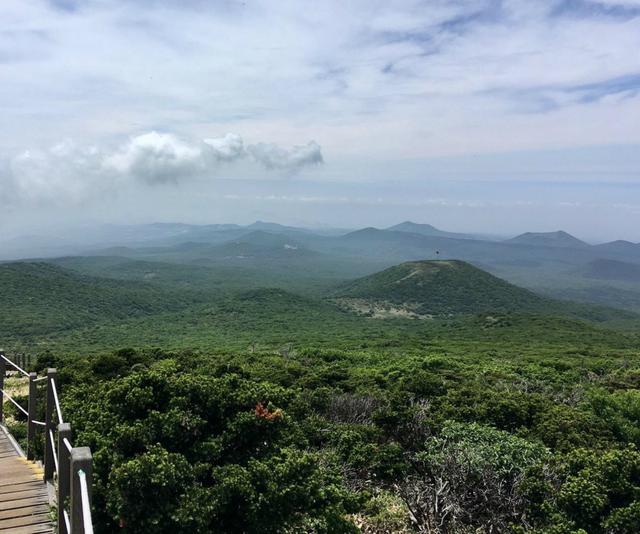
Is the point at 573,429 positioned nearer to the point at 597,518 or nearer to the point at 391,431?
the point at 391,431

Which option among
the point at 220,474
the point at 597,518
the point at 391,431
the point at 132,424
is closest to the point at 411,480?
the point at 391,431

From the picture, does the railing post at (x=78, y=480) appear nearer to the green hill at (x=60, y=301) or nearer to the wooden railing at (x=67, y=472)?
the wooden railing at (x=67, y=472)

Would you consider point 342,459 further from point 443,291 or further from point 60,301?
point 443,291

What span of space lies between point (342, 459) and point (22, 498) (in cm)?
493

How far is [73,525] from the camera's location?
125 inches

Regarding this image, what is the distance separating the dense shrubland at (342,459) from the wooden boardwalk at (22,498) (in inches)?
30.0

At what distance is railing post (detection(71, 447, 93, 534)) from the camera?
311cm

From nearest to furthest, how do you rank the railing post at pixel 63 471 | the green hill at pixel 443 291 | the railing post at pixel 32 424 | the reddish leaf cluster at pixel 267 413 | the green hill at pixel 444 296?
the railing post at pixel 63 471 < the reddish leaf cluster at pixel 267 413 < the railing post at pixel 32 424 < the green hill at pixel 444 296 < the green hill at pixel 443 291

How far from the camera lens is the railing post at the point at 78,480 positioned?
10.2ft

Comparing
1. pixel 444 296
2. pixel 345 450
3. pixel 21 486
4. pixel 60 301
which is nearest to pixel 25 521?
pixel 21 486

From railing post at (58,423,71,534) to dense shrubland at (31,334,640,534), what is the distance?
298mm

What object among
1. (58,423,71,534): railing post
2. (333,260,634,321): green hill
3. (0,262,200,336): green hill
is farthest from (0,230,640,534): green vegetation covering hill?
(333,260,634,321): green hill

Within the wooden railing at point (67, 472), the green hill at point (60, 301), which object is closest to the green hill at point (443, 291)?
the green hill at point (60, 301)

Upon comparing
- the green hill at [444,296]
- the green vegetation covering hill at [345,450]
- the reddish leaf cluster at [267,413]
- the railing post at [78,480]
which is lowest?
the green hill at [444,296]
